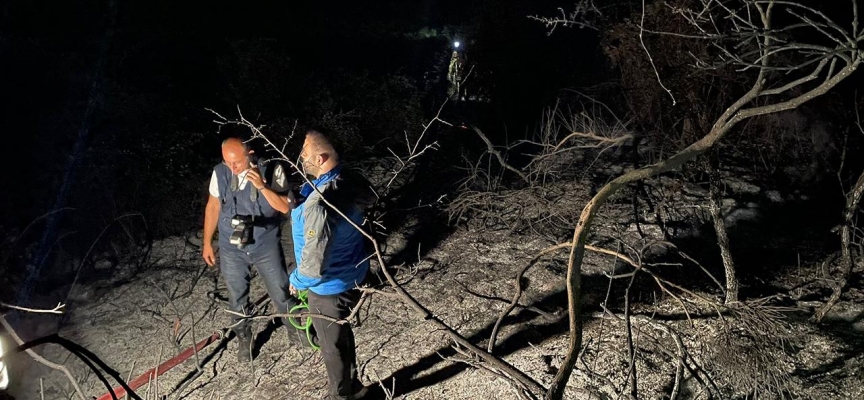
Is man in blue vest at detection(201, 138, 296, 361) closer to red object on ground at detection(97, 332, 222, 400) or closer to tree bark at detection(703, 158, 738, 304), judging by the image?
red object on ground at detection(97, 332, 222, 400)

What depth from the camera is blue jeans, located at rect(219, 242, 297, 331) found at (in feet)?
12.0

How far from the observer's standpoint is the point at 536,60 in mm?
9570

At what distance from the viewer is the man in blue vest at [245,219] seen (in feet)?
11.2

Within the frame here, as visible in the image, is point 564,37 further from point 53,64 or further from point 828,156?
point 53,64

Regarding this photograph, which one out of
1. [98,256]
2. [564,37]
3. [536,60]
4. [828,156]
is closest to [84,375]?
[98,256]

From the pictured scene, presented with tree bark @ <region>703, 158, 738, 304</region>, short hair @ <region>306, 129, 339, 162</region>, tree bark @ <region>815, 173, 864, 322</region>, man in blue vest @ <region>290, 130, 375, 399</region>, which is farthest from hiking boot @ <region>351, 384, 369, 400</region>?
tree bark @ <region>815, 173, 864, 322</region>

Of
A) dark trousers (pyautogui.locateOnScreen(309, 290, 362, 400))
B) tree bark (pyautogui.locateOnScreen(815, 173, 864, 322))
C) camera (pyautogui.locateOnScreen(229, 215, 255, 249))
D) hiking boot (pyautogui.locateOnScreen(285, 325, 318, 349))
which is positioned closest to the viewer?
dark trousers (pyautogui.locateOnScreen(309, 290, 362, 400))

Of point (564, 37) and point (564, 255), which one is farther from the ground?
point (564, 37)

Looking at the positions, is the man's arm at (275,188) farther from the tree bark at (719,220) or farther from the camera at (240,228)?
the tree bark at (719,220)

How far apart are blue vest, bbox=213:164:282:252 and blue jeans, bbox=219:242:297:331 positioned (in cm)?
8

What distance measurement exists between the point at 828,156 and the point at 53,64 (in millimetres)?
13435

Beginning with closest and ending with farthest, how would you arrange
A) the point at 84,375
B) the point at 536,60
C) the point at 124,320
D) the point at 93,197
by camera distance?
the point at 84,375, the point at 124,320, the point at 93,197, the point at 536,60

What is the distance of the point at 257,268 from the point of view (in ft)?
12.4

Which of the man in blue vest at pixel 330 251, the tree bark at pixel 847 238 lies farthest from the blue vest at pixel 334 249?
the tree bark at pixel 847 238
